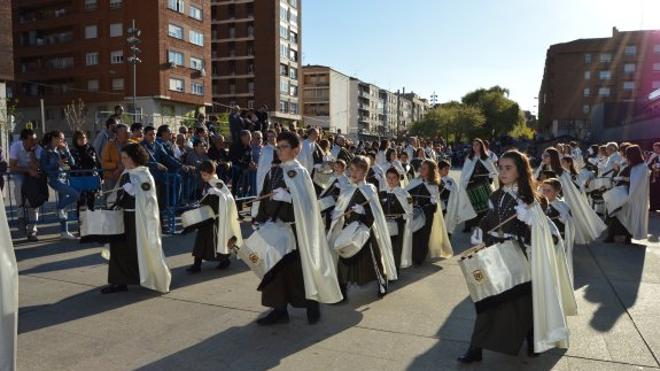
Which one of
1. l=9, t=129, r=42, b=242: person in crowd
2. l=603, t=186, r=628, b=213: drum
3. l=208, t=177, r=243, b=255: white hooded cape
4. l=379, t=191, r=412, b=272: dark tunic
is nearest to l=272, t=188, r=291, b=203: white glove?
l=379, t=191, r=412, b=272: dark tunic

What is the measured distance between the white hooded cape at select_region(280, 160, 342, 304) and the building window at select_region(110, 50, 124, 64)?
50775 mm

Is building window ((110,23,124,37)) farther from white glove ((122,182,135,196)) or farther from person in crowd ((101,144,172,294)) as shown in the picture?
white glove ((122,182,135,196))

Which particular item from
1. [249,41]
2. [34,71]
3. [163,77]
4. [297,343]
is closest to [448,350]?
[297,343]

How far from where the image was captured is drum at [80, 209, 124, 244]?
21.6ft

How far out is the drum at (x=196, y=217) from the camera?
309 inches

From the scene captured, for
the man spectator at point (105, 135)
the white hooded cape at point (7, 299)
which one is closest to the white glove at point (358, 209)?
the white hooded cape at point (7, 299)

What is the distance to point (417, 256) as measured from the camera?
854 cm

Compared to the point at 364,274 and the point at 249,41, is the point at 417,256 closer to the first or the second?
the point at 364,274

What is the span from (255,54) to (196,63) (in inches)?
653

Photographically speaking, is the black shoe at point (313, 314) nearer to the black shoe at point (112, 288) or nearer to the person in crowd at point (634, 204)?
the black shoe at point (112, 288)

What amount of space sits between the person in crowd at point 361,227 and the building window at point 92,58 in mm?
52444

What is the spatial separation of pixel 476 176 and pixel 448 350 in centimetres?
712

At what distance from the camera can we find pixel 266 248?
214 inches

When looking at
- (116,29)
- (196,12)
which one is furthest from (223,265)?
(196,12)
